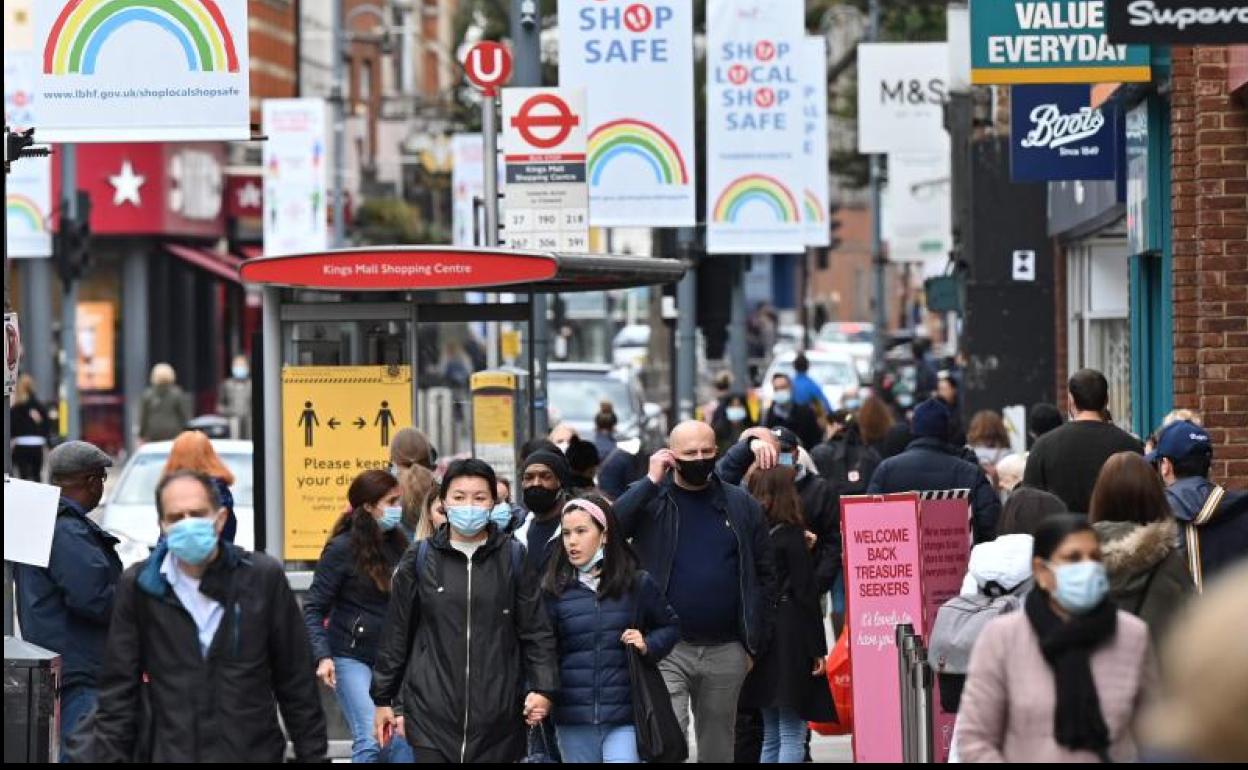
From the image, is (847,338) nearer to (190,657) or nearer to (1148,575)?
(1148,575)

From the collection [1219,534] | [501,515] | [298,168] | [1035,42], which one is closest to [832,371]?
[298,168]

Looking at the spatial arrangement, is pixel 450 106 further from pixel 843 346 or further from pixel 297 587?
pixel 297 587

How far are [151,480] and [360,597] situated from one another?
31.8ft

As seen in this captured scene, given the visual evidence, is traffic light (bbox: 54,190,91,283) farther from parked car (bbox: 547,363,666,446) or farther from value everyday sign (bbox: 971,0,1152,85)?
value everyday sign (bbox: 971,0,1152,85)

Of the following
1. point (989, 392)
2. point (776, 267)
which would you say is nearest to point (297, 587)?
point (989, 392)

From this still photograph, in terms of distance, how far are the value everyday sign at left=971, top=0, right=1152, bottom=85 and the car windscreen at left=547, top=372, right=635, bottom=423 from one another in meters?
15.4

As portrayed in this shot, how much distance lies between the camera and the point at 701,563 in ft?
34.3

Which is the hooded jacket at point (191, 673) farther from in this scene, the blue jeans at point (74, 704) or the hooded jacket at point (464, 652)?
the blue jeans at point (74, 704)

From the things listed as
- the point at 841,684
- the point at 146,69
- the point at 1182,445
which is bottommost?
the point at 841,684

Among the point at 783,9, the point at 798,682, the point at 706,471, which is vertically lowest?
the point at 798,682

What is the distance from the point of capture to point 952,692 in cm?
905

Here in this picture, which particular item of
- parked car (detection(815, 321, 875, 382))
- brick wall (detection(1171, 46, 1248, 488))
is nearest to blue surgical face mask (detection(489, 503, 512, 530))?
brick wall (detection(1171, 46, 1248, 488))

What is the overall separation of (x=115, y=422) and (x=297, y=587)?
1256 inches

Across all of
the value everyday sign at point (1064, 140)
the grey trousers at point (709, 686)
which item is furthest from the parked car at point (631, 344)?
the grey trousers at point (709, 686)
